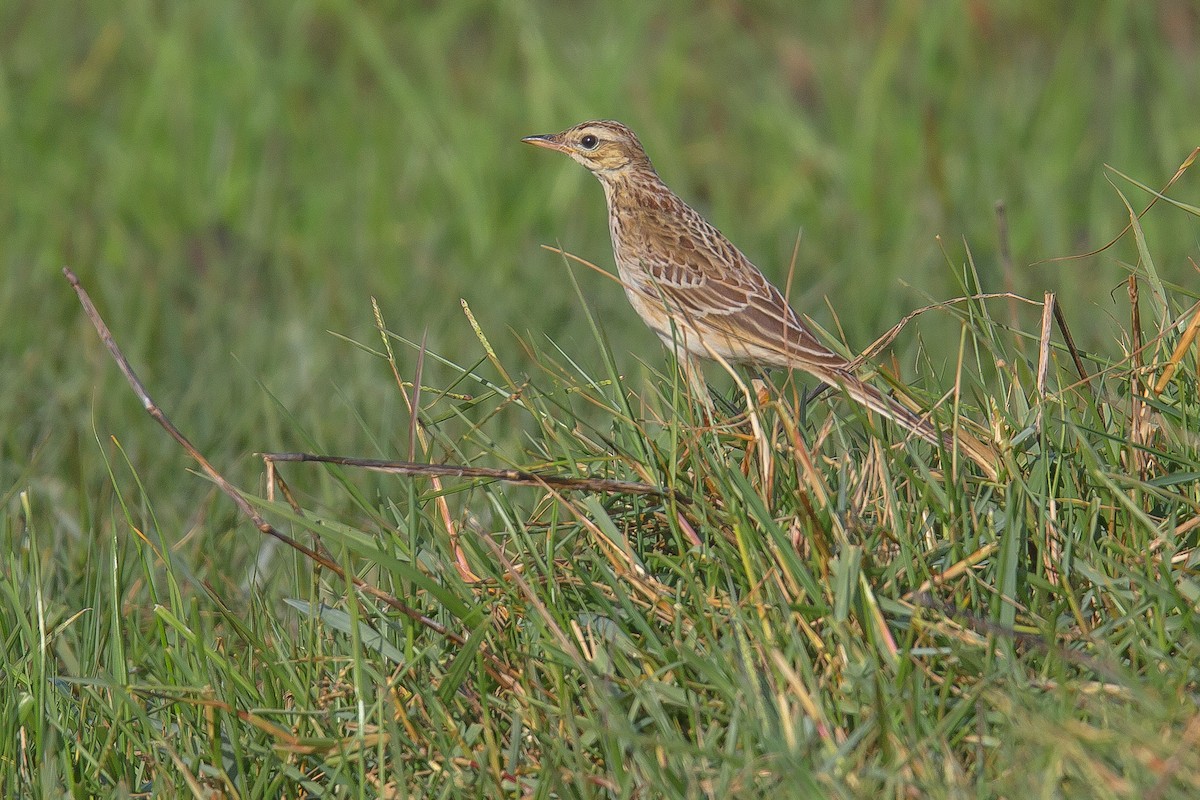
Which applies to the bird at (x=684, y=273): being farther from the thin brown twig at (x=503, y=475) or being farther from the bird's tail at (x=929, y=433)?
Result: the thin brown twig at (x=503, y=475)

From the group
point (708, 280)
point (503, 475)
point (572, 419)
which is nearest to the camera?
point (503, 475)

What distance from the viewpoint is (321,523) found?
3156 millimetres

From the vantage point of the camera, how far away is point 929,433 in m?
3.31

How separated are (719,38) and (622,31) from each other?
872 millimetres

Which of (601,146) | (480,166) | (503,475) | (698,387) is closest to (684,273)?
A: (601,146)

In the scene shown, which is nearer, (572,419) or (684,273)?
(572,419)

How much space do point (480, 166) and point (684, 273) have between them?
3.80 m

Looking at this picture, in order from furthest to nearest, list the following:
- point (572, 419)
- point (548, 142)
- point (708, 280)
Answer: point (548, 142), point (708, 280), point (572, 419)

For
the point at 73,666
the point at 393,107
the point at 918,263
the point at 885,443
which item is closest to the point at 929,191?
the point at 918,263

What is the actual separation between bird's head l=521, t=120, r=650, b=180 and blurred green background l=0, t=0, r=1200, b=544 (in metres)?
1.02

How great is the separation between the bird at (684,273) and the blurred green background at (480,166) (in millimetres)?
1057

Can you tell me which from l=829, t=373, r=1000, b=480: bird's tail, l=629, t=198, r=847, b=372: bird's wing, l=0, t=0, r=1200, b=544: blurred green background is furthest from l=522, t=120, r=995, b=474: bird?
l=0, t=0, r=1200, b=544: blurred green background

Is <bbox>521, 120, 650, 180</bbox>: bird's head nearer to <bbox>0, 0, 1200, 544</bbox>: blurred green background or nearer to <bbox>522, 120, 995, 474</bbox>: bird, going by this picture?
<bbox>522, 120, 995, 474</bbox>: bird

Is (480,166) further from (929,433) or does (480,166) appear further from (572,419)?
(929,433)
